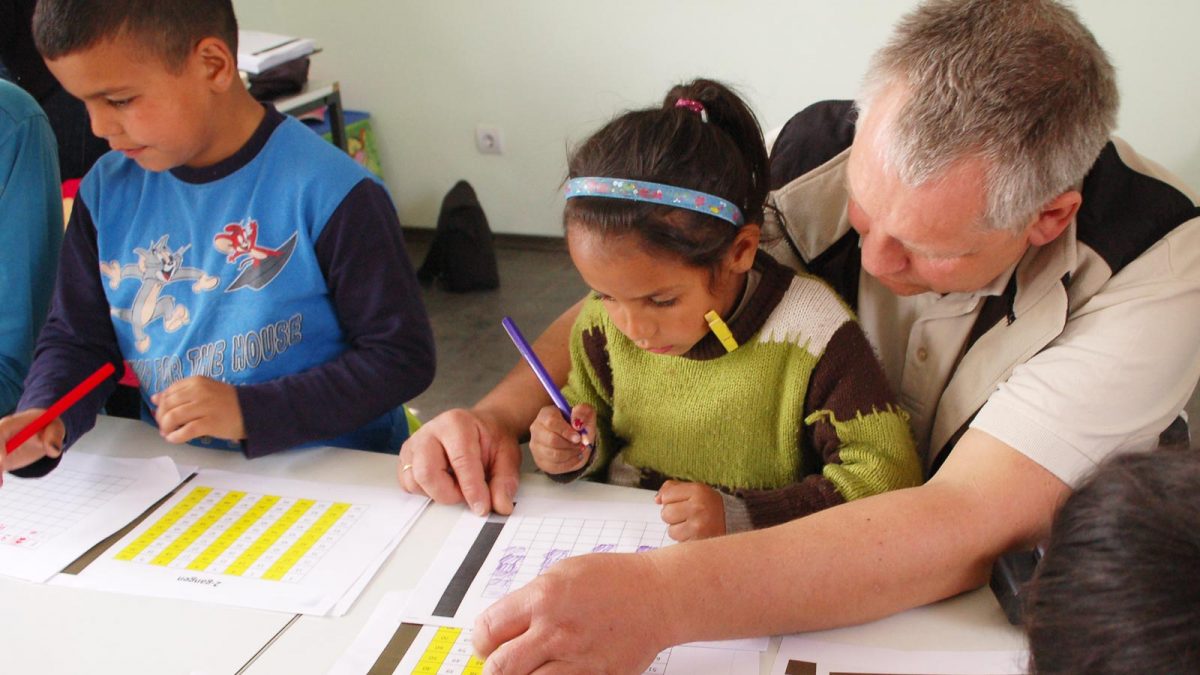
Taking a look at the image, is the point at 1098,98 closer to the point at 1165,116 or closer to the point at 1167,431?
the point at 1167,431

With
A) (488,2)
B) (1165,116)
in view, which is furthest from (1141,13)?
(488,2)

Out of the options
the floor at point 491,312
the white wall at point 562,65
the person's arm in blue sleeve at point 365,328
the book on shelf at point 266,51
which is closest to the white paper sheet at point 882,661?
the person's arm in blue sleeve at point 365,328

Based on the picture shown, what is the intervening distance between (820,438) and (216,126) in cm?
92

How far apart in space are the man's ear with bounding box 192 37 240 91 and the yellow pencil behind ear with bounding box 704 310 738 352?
758mm

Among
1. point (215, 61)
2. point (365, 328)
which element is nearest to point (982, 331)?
point (365, 328)

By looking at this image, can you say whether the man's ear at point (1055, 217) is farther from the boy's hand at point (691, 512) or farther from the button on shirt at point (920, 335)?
the boy's hand at point (691, 512)

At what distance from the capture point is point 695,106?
3.80 feet

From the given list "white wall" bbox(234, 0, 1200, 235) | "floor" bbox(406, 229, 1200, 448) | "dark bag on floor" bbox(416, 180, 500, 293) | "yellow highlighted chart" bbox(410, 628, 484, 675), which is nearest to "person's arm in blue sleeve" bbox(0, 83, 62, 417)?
"yellow highlighted chart" bbox(410, 628, 484, 675)

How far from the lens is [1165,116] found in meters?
3.02

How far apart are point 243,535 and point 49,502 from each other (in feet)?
0.91

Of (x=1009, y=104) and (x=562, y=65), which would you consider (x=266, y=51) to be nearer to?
(x=562, y=65)

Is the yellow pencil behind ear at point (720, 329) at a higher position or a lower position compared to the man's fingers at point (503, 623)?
higher

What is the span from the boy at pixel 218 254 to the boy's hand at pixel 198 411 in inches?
2.2

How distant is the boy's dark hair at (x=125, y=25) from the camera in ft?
4.10
